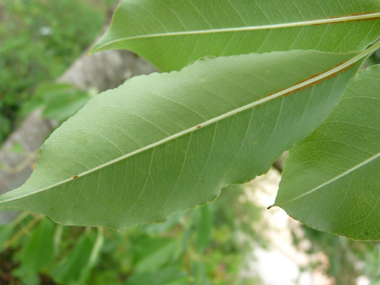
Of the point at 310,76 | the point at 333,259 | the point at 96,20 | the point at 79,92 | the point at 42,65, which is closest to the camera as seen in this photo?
the point at 310,76

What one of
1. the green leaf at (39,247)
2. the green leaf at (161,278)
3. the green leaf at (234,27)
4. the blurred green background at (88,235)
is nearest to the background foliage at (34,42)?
the blurred green background at (88,235)

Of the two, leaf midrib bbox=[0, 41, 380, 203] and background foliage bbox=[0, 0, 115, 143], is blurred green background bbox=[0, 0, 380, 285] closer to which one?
background foliage bbox=[0, 0, 115, 143]

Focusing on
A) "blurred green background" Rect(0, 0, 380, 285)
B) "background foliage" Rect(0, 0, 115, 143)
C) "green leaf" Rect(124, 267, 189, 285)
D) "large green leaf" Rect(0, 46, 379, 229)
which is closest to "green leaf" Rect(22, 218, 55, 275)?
"blurred green background" Rect(0, 0, 380, 285)

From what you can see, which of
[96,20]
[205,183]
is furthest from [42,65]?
[205,183]

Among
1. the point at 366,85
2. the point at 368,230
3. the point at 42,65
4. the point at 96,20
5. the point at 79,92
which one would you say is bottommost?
the point at 42,65

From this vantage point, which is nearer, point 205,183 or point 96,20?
point 205,183

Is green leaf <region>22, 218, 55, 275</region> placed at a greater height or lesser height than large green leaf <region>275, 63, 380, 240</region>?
lesser

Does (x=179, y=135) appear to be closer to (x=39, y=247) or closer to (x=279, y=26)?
(x=279, y=26)

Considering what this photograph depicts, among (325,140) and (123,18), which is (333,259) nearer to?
(325,140)
